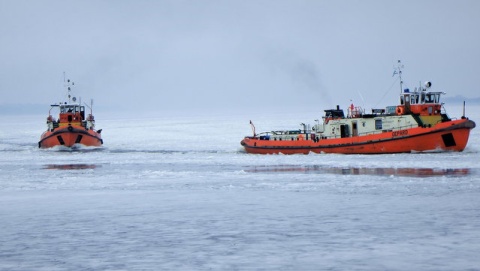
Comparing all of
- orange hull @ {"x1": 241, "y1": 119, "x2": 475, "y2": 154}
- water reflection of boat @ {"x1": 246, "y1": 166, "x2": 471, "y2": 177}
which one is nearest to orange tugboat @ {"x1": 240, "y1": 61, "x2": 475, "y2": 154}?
orange hull @ {"x1": 241, "y1": 119, "x2": 475, "y2": 154}

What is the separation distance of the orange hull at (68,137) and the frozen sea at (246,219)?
30166mm

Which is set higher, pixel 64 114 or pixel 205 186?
pixel 64 114

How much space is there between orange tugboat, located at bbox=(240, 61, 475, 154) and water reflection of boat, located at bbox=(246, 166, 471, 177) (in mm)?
9499

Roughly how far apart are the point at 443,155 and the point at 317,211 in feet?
80.9

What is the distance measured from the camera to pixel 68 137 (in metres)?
66.2

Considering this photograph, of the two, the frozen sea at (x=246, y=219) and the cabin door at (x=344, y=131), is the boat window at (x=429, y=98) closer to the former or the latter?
the cabin door at (x=344, y=131)

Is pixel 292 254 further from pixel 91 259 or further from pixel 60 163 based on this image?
pixel 60 163

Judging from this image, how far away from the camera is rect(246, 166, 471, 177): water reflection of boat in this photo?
106 ft

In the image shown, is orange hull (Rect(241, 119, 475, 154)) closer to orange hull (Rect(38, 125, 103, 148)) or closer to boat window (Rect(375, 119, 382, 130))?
boat window (Rect(375, 119, 382, 130))

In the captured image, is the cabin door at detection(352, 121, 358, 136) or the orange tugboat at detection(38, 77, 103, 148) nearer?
the cabin door at detection(352, 121, 358, 136)

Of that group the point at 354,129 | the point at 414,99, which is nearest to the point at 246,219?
the point at 354,129

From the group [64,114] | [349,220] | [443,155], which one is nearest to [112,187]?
[349,220]

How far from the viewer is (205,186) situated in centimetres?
2902

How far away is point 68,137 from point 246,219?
162ft
